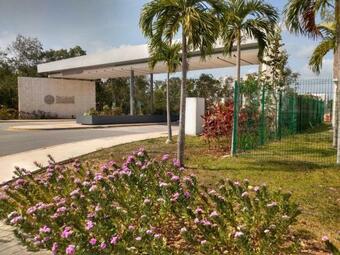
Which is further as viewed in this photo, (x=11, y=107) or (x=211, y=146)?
(x=11, y=107)

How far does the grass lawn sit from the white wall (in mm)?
25844

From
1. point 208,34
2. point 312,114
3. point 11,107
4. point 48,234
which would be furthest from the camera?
point 11,107

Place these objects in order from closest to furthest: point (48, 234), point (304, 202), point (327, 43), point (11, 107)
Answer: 1. point (48, 234)
2. point (304, 202)
3. point (327, 43)
4. point (11, 107)

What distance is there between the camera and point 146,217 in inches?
154

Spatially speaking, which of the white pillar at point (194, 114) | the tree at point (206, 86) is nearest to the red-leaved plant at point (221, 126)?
the white pillar at point (194, 114)

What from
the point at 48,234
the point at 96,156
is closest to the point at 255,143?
the point at 96,156

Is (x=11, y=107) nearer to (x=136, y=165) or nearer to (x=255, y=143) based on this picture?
(x=255, y=143)

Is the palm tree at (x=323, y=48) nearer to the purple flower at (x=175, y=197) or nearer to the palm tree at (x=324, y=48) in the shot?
the palm tree at (x=324, y=48)

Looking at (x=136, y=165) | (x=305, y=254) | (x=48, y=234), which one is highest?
(x=136, y=165)

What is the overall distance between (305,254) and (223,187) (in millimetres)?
1109

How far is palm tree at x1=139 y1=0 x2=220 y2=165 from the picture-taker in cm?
799

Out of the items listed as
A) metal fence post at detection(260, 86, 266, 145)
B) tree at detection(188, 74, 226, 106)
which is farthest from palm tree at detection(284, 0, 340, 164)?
tree at detection(188, 74, 226, 106)

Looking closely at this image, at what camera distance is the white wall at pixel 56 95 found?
35875mm

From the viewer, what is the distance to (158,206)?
15.2 ft
